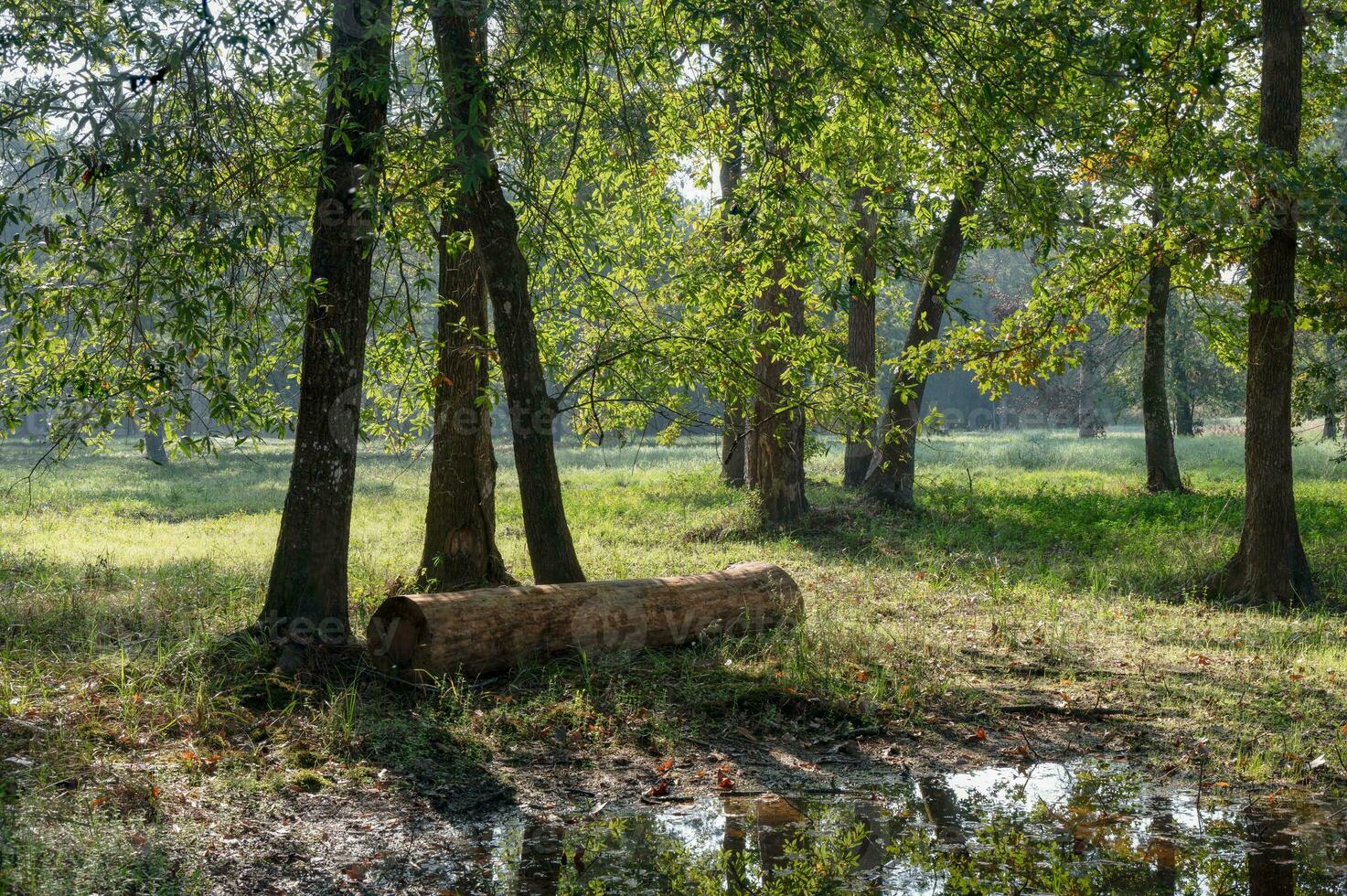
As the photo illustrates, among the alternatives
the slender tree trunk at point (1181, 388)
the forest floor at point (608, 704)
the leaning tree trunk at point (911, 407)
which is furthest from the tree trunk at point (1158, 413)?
the slender tree trunk at point (1181, 388)

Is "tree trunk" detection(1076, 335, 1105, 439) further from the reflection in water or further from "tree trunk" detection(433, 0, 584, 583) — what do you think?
the reflection in water

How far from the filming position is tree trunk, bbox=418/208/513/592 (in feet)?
35.3

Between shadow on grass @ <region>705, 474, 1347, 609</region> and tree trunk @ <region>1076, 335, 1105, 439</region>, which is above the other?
tree trunk @ <region>1076, 335, 1105, 439</region>

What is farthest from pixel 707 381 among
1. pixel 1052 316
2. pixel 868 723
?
pixel 1052 316

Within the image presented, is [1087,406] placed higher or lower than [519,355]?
higher

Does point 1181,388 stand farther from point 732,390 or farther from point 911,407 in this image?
point 732,390

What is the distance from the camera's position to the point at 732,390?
33.6 feet

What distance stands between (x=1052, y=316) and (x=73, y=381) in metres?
10.2

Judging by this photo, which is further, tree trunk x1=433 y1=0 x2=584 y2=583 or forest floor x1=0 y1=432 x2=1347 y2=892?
tree trunk x1=433 y1=0 x2=584 y2=583

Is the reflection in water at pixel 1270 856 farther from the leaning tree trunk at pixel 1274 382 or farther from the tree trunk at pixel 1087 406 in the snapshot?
the tree trunk at pixel 1087 406

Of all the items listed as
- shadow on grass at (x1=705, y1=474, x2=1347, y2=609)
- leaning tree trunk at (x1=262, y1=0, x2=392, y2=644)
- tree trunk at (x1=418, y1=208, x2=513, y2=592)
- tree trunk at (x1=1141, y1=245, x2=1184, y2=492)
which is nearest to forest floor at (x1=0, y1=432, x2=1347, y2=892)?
shadow on grass at (x1=705, y1=474, x2=1347, y2=609)

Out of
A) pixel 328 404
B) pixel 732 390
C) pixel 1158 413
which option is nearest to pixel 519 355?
pixel 328 404

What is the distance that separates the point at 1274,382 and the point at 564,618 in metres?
8.21

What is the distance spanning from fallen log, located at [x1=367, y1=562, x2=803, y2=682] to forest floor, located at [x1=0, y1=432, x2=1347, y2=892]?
182 mm
